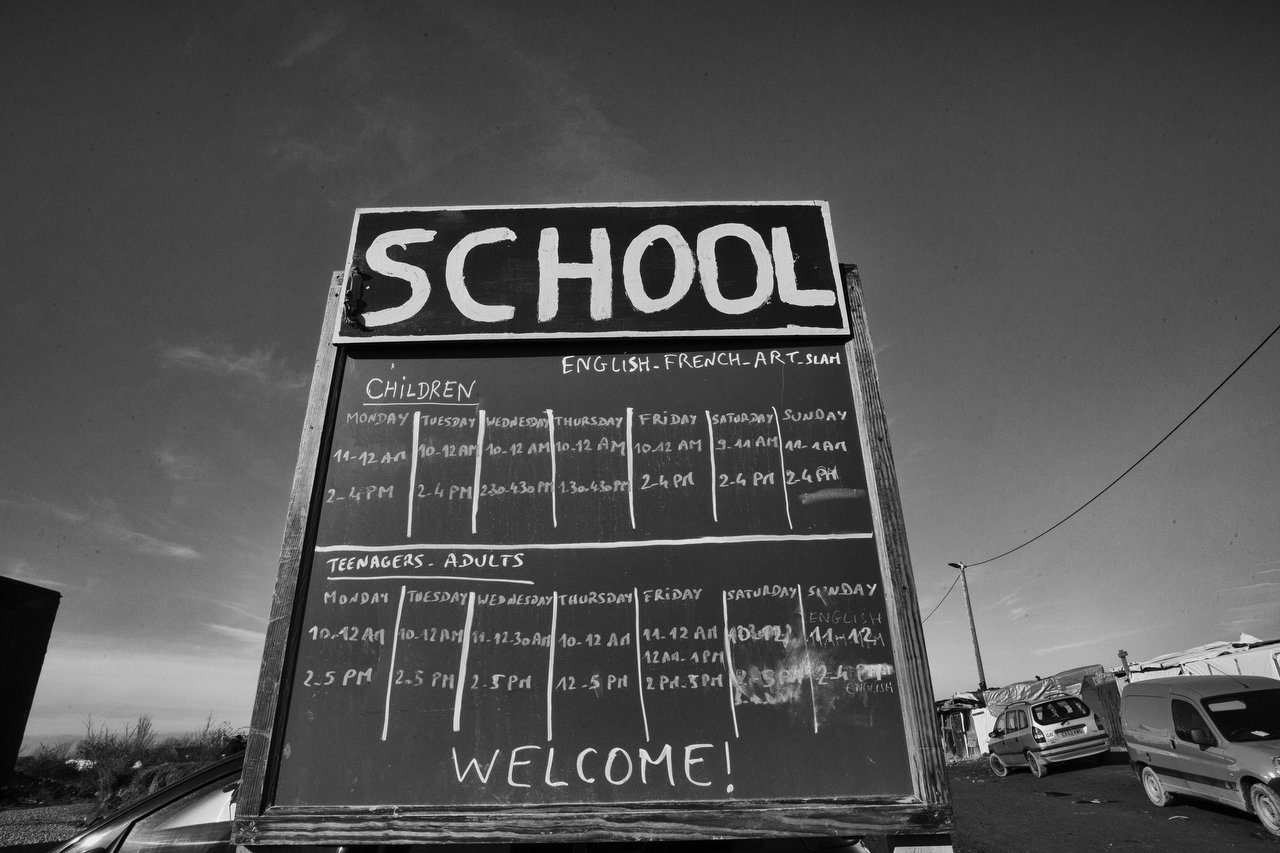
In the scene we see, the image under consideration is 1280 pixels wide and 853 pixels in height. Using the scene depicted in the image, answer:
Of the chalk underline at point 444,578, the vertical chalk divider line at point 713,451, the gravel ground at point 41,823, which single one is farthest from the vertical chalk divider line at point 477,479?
the gravel ground at point 41,823

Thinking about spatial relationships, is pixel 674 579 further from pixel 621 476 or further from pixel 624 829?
pixel 624 829

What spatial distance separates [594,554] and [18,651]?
36.9ft

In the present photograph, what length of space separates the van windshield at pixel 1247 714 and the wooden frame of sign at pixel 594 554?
9793 millimetres

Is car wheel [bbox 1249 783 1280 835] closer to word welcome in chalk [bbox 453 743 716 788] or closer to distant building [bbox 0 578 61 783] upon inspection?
word welcome in chalk [bbox 453 743 716 788]

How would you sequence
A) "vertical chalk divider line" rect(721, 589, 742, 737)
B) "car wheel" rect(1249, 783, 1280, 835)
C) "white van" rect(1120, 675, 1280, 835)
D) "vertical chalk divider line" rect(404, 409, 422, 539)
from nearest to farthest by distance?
"vertical chalk divider line" rect(721, 589, 742, 737) < "vertical chalk divider line" rect(404, 409, 422, 539) < "car wheel" rect(1249, 783, 1280, 835) < "white van" rect(1120, 675, 1280, 835)

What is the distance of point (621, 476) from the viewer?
8.27ft

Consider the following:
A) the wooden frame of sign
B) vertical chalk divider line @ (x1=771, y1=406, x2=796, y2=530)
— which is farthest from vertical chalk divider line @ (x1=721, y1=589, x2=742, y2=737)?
vertical chalk divider line @ (x1=771, y1=406, x2=796, y2=530)

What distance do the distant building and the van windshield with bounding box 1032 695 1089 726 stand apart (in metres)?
19.7

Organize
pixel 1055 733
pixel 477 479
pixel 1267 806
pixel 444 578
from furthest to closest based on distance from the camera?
pixel 1055 733 → pixel 1267 806 → pixel 477 479 → pixel 444 578

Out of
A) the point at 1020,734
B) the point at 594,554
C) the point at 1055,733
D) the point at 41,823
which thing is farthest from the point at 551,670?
the point at 1020,734

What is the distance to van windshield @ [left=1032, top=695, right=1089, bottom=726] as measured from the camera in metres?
15.1

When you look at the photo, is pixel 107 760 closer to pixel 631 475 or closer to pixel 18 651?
pixel 18 651

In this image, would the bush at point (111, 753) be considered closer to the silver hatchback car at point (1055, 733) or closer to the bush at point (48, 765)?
the bush at point (48, 765)

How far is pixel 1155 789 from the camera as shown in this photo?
10.2 meters
